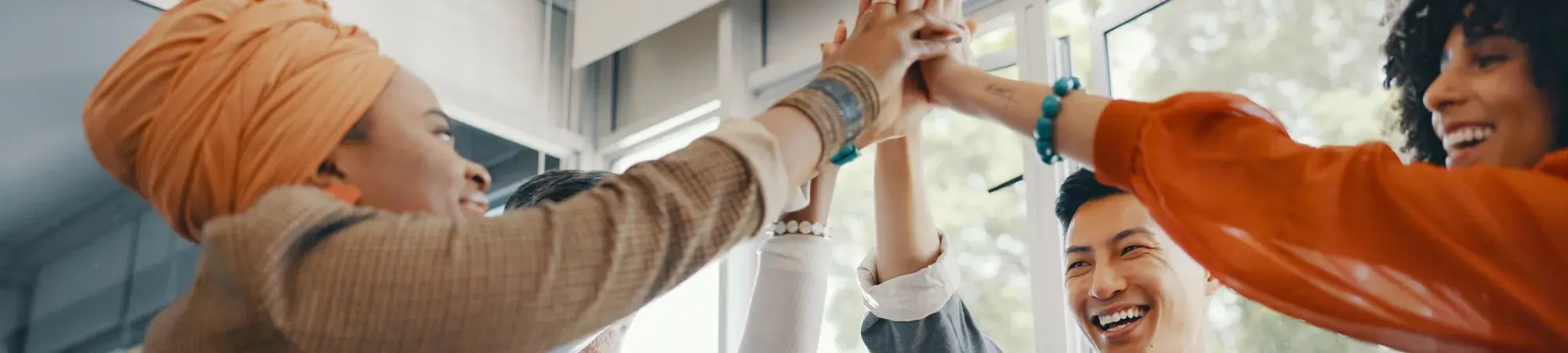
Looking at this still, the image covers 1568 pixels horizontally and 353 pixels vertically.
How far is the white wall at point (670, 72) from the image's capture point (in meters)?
3.42

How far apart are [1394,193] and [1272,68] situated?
4.50ft

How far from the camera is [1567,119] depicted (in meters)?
1.08

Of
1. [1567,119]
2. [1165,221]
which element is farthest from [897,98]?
[1567,119]

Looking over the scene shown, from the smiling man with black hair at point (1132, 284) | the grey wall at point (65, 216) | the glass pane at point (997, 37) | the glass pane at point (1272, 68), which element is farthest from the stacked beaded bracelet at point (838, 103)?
the grey wall at point (65, 216)

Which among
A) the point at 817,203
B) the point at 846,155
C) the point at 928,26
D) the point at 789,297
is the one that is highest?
the point at 928,26

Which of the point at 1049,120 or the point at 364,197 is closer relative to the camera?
the point at 364,197

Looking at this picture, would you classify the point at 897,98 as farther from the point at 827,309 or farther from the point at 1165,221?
the point at 827,309

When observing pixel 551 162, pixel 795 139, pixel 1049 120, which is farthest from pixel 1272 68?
pixel 551 162

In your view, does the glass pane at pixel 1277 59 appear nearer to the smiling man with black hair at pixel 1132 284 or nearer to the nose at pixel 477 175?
the smiling man with black hair at pixel 1132 284

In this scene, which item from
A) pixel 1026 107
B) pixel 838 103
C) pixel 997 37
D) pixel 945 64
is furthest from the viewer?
pixel 997 37

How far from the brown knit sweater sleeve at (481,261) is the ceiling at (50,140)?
71.9 inches

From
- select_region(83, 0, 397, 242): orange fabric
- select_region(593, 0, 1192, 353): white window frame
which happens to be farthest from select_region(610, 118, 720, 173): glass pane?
select_region(83, 0, 397, 242): orange fabric

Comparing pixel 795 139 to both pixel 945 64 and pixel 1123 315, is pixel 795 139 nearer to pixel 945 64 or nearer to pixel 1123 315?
pixel 945 64

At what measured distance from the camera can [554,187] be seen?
1630 millimetres
